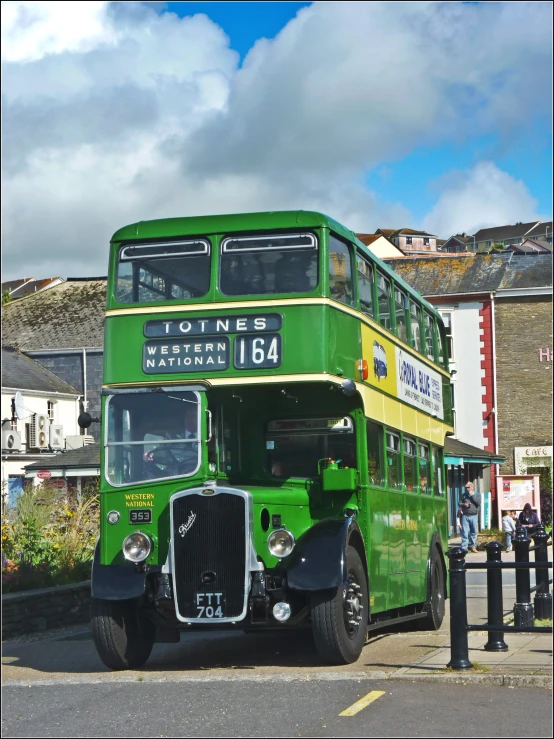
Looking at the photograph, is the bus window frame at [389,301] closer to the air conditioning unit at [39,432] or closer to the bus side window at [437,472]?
the bus side window at [437,472]

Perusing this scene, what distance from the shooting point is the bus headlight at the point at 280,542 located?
1153cm

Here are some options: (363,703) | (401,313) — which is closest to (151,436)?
(363,703)

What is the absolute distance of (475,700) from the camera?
934 centimetres

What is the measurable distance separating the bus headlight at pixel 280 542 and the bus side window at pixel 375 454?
1647mm

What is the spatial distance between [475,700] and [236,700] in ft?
6.44

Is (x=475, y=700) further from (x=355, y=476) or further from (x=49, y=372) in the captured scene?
(x=49, y=372)

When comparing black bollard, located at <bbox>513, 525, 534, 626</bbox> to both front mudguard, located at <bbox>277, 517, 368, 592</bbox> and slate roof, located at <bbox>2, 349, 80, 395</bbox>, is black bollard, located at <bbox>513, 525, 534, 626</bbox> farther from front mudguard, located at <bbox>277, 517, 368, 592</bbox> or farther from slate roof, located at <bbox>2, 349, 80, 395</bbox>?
slate roof, located at <bbox>2, 349, 80, 395</bbox>

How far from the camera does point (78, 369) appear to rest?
5397 cm

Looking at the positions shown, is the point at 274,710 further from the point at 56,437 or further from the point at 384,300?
the point at 56,437

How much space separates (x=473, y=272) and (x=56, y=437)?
18.7m

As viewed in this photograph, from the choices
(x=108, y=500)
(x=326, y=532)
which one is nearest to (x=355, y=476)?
(x=326, y=532)

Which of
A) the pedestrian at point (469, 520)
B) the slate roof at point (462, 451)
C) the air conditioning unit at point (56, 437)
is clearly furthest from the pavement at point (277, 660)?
the air conditioning unit at point (56, 437)

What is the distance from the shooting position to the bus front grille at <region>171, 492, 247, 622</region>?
11336mm

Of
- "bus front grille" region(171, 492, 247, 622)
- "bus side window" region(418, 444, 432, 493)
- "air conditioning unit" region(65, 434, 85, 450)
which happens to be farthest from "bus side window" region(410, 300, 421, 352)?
"air conditioning unit" region(65, 434, 85, 450)
